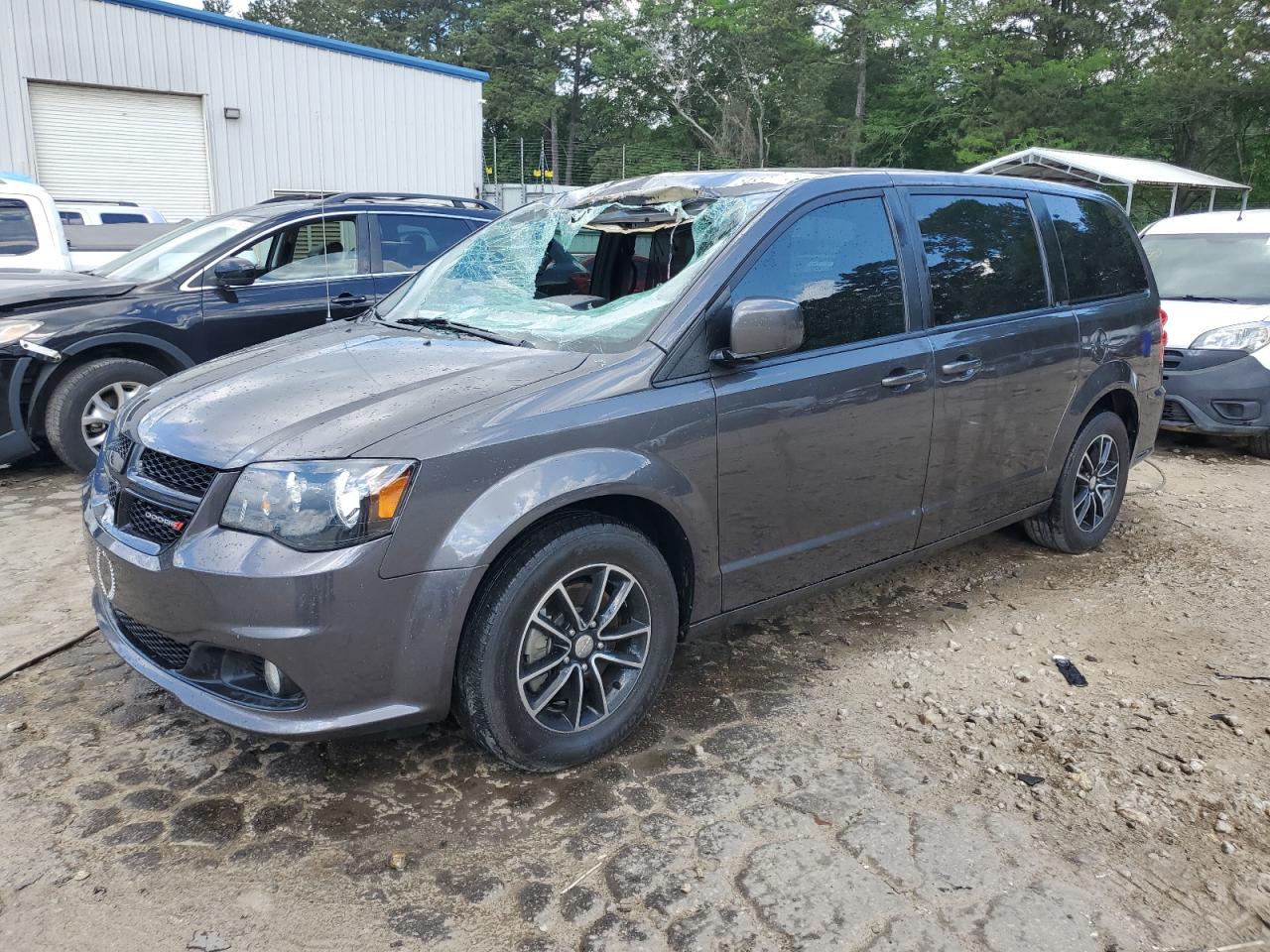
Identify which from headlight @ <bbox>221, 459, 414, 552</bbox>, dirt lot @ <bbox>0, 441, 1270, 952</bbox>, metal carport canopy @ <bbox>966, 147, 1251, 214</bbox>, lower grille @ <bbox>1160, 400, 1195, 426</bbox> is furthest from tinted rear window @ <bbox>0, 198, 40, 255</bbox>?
metal carport canopy @ <bbox>966, 147, 1251, 214</bbox>

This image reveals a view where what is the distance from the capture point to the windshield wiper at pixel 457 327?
10.8ft

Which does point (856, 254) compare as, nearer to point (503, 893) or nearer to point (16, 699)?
point (503, 893)

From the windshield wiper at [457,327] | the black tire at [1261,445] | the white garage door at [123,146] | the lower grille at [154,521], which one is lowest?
the black tire at [1261,445]

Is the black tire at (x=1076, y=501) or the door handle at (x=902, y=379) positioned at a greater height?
the door handle at (x=902, y=379)

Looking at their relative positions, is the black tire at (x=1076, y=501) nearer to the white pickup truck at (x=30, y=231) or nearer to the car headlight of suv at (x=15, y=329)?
the car headlight of suv at (x=15, y=329)

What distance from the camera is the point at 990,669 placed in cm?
373

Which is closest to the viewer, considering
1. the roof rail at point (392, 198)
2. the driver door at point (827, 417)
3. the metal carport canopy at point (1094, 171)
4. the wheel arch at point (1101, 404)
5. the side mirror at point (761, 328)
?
the side mirror at point (761, 328)

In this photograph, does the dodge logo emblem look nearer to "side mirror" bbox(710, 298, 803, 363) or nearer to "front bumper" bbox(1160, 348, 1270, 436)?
"side mirror" bbox(710, 298, 803, 363)

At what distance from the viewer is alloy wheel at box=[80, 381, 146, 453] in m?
5.98

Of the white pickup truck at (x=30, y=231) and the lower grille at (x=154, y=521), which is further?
the white pickup truck at (x=30, y=231)

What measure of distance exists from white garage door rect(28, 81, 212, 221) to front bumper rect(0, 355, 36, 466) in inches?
490

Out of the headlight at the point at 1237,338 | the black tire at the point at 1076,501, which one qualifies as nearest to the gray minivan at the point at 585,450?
the black tire at the point at 1076,501

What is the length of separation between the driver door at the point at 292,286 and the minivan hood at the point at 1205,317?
601 cm

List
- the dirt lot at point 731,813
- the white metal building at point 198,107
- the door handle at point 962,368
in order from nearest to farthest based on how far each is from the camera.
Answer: the dirt lot at point 731,813 → the door handle at point 962,368 → the white metal building at point 198,107
